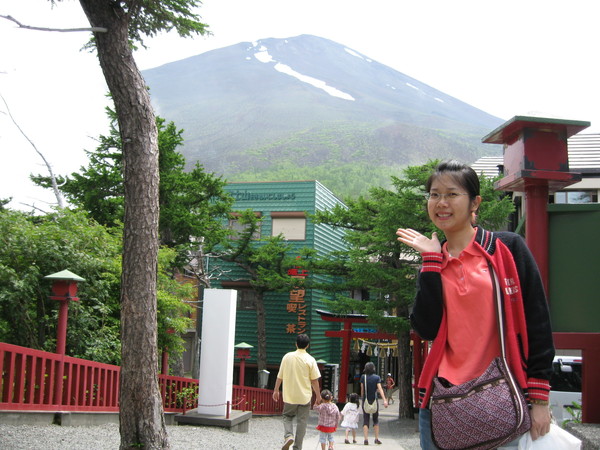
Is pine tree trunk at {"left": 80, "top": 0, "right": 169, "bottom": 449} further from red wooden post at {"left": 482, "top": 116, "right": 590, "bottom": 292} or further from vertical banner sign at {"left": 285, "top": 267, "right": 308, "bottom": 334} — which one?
vertical banner sign at {"left": 285, "top": 267, "right": 308, "bottom": 334}

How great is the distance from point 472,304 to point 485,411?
34 centimetres

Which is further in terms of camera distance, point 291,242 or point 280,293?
point 291,242

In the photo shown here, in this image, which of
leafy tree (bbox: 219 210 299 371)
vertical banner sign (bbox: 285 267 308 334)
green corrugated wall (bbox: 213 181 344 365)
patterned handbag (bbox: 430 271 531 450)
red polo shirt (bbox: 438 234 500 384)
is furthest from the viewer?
green corrugated wall (bbox: 213 181 344 365)

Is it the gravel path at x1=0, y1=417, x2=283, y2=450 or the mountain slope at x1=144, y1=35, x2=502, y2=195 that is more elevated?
the mountain slope at x1=144, y1=35, x2=502, y2=195

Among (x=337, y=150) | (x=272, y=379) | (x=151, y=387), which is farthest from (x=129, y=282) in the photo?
(x=337, y=150)

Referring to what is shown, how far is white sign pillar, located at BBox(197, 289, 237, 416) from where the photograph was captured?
39.0 ft

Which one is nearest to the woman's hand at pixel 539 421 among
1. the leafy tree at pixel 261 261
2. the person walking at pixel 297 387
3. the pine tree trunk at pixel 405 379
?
the person walking at pixel 297 387

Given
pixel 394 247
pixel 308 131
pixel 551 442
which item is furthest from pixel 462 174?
pixel 308 131

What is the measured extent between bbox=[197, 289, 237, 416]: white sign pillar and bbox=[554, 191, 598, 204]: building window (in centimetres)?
1174

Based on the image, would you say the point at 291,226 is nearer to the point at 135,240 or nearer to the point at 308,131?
the point at 135,240

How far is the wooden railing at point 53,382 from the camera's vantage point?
25.2ft

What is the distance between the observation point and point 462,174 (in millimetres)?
2209

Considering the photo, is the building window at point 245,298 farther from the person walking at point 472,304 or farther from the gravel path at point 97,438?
the person walking at point 472,304

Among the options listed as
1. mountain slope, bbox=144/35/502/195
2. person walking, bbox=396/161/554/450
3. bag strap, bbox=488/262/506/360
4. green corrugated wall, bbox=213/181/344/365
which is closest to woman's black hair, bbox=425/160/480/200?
person walking, bbox=396/161/554/450
